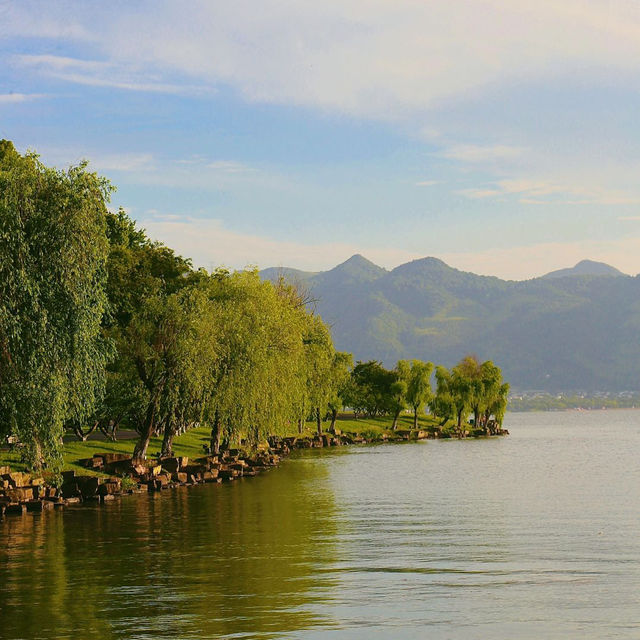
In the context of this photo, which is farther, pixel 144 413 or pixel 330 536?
pixel 144 413

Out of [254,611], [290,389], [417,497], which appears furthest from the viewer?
[290,389]

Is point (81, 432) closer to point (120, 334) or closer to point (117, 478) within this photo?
point (120, 334)

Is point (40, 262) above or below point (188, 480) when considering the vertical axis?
above

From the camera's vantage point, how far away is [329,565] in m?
27.3

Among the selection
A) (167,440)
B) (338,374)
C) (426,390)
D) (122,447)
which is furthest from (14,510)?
(426,390)

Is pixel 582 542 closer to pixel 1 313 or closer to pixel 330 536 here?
pixel 330 536

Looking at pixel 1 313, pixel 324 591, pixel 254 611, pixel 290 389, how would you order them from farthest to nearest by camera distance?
1. pixel 290 389
2. pixel 1 313
3. pixel 324 591
4. pixel 254 611

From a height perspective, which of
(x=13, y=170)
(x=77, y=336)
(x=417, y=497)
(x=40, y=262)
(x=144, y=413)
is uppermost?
(x=13, y=170)

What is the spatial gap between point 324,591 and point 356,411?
438ft

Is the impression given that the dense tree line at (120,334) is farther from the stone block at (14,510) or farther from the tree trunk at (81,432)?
the stone block at (14,510)

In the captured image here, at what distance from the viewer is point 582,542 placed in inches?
1256

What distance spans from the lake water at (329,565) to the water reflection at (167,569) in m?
0.08

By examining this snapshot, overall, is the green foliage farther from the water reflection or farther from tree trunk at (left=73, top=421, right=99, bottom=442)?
the water reflection

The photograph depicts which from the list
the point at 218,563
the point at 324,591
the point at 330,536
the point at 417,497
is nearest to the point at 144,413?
the point at 417,497
